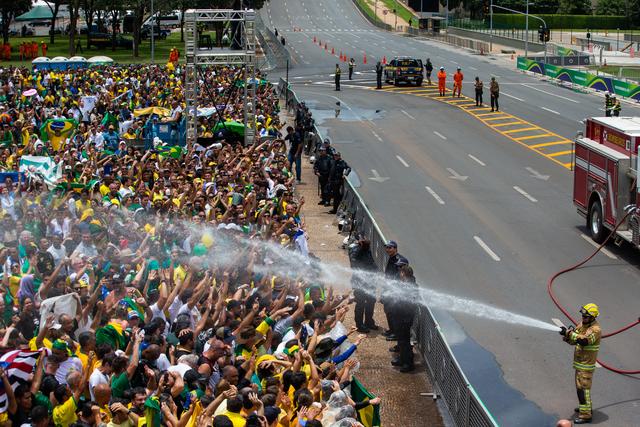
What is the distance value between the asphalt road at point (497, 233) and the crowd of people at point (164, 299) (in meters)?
2.64

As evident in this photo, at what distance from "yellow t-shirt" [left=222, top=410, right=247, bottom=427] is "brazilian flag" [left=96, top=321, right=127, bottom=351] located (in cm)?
252

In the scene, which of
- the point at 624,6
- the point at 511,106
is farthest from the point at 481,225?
the point at 624,6

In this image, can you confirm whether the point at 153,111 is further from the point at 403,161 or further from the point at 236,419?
the point at 236,419

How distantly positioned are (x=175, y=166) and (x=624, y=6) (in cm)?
11511

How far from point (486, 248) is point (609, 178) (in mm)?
3002

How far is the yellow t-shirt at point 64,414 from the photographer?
9414 millimetres

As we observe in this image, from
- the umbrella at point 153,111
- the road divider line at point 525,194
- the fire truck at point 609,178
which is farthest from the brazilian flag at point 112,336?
the umbrella at point 153,111

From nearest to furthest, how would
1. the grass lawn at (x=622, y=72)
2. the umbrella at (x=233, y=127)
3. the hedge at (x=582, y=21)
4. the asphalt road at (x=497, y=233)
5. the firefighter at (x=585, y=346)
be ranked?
1. the firefighter at (x=585, y=346)
2. the asphalt road at (x=497, y=233)
3. the umbrella at (x=233, y=127)
4. the grass lawn at (x=622, y=72)
5. the hedge at (x=582, y=21)

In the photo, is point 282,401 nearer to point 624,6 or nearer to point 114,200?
point 114,200

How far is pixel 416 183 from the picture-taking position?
3100 centimetres

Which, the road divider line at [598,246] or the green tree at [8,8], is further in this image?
the green tree at [8,8]

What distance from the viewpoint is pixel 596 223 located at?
914 inches

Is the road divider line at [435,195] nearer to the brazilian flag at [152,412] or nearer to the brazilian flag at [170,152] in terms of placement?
the brazilian flag at [170,152]

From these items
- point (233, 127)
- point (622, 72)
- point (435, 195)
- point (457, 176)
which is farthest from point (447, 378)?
point (622, 72)
